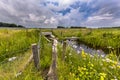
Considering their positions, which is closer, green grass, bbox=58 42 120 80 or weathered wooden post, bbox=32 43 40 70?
weathered wooden post, bbox=32 43 40 70

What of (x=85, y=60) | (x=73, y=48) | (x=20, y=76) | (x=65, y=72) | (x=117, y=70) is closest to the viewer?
(x=20, y=76)

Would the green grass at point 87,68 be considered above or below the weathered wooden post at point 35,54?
below

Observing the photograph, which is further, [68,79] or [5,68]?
[5,68]

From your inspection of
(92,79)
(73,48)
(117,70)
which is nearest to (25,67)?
(92,79)

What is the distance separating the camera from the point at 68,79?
720cm

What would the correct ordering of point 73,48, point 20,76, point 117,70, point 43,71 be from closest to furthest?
point 20,76 → point 117,70 → point 43,71 → point 73,48

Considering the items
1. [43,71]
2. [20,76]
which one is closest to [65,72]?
[43,71]

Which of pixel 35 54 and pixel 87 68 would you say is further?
pixel 87 68

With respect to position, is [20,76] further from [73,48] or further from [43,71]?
[73,48]

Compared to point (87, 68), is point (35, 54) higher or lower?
higher

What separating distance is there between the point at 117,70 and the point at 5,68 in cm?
356

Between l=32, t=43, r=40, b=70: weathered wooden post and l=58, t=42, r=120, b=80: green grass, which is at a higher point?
l=32, t=43, r=40, b=70: weathered wooden post

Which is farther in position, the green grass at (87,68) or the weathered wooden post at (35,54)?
the green grass at (87,68)

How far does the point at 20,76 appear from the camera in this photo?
257 inches
